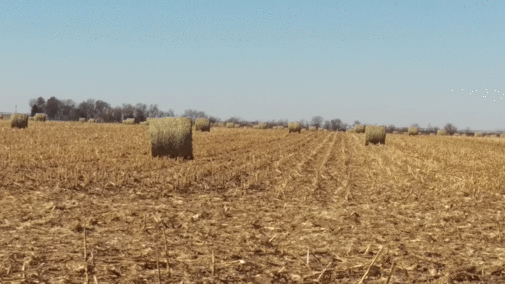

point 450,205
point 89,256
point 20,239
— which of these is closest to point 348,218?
point 450,205

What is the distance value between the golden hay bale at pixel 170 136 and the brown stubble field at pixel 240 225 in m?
2.29

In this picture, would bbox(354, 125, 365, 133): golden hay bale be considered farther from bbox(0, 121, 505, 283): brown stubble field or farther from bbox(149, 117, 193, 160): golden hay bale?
bbox(0, 121, 505, 283): brown stubble field

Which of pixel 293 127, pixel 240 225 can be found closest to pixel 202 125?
pixel 293 127

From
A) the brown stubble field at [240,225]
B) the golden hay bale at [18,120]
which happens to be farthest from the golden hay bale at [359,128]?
the brown stubble field at [240,225]

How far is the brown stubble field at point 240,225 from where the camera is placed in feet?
18.5

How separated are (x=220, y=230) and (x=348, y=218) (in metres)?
2.41

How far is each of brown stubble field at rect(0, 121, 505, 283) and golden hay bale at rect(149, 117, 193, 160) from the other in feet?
7.50

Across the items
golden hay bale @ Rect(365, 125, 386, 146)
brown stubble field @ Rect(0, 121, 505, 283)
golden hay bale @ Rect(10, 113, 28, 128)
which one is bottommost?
brown stubble field @ Rect(0, 121, 505, 283)

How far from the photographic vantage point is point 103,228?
24.2 ft

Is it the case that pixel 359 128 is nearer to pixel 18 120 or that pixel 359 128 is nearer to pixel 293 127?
pixel 293 127

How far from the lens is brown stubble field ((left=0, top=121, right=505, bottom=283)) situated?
18.5 ft

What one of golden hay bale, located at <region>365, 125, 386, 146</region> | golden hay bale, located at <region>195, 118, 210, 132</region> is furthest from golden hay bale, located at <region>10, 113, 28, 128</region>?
golden hay bale, located at <region>365, 125, 386, 146</region>

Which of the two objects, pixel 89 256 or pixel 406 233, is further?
pixel 406 233

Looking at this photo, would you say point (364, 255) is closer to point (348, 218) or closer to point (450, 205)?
point (348, 218)
